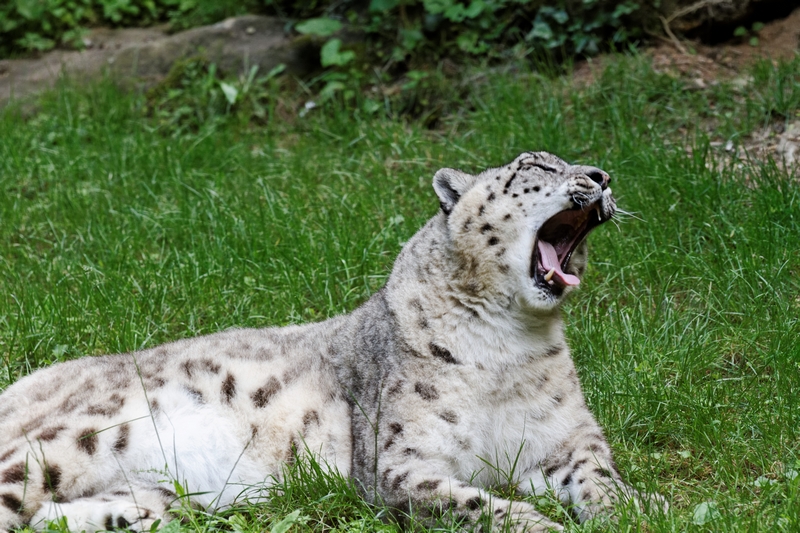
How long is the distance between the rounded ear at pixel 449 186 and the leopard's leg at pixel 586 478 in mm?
1239

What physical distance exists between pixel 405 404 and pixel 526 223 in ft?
3.23

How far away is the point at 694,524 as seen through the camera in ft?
12.1

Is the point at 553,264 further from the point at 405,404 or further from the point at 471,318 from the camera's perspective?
the point at 405,404

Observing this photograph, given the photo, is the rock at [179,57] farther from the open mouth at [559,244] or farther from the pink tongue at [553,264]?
the pink tongue at [553,264]

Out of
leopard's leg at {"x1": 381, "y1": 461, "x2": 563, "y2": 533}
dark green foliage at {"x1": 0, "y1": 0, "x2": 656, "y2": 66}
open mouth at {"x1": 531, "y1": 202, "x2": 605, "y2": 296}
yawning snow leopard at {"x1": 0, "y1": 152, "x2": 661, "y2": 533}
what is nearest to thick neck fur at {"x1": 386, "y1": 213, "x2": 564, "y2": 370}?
yawning snow leopard at {"x1": 0, "y1": 152, "x2": 661, "y2": 533}

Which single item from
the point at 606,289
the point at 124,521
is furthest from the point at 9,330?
the point at 606,289

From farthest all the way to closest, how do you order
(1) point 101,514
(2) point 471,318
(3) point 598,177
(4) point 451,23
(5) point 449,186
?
(4) point 451,23 < (5) point 449,186 < (3) point 598,177 < (2) point 471,318 < (1) point 101,514

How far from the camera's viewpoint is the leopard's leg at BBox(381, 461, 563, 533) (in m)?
3.83

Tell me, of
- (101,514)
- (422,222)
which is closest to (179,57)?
(422,222)

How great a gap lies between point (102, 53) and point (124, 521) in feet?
27.0

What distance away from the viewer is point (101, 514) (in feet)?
13.5

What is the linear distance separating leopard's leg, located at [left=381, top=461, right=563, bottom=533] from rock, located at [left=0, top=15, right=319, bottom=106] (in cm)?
709

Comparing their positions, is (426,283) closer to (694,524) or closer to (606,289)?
(694,524)

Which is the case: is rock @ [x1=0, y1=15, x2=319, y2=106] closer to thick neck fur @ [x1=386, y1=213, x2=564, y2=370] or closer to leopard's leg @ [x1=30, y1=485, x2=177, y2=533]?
thick neck fur @ [x1=386, y1=213, x2=564, y2=370]
